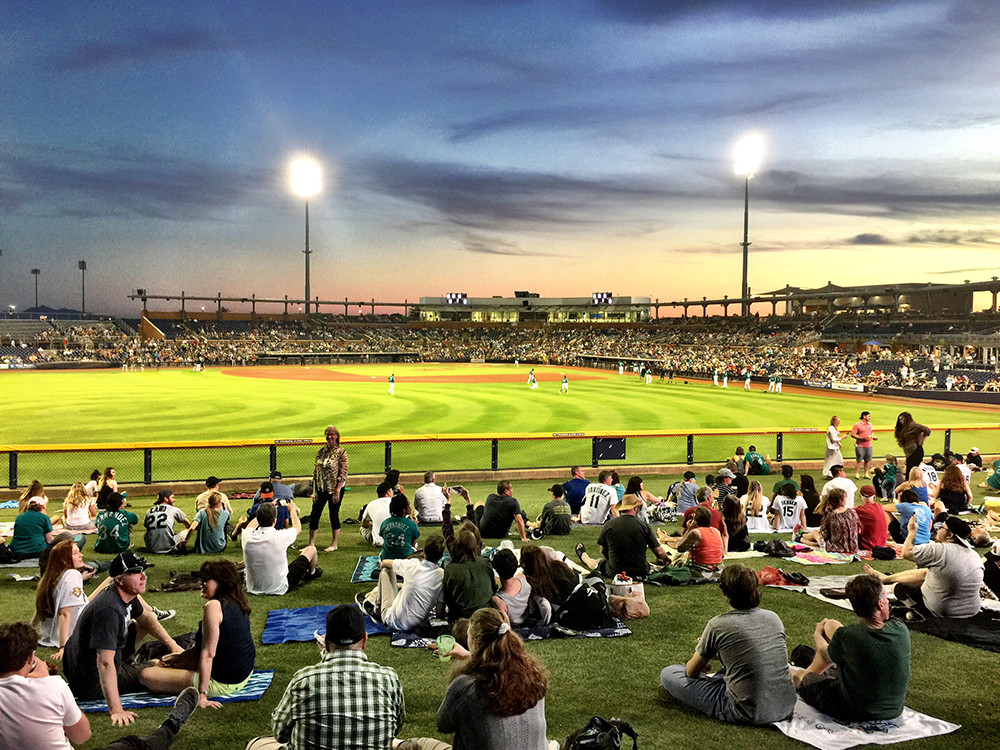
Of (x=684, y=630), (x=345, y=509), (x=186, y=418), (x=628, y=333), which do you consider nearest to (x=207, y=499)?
(x=345, y=509)

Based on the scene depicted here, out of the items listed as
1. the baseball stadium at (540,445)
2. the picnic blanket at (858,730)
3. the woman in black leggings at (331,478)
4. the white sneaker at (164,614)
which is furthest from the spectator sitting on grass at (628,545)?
the white sneaker at (164,614)

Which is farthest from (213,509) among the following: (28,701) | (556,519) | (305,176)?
(305,176)

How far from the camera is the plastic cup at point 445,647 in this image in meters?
7.24

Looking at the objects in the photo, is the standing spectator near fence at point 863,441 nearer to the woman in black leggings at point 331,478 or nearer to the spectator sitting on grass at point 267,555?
the woman in black leggings at point 331,478

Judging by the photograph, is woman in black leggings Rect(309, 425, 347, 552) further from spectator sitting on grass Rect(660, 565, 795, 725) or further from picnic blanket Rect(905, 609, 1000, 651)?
picnic blanket Rect(905, 609, 1000, 651)

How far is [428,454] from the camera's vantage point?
74.7 feet

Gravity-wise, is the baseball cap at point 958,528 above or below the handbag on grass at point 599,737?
above

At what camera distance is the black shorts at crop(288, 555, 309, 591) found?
969cm

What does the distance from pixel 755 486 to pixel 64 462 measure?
19937 mm

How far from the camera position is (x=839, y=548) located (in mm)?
11422

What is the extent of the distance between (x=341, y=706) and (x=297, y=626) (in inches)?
164

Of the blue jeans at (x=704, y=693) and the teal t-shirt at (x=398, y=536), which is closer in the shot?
the blue jeans at (x=704, y=693)

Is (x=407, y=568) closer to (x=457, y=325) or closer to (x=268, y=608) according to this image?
(x=268, y=608)

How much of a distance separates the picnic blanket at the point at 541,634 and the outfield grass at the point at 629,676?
0.12m
